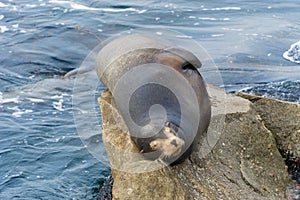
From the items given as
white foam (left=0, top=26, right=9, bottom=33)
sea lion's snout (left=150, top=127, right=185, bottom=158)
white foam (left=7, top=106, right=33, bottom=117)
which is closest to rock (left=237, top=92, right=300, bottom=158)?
sea lion's snout (left=150, top=127, right=185, bottom=158)

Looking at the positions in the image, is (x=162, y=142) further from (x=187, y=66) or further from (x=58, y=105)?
Result: (x=58, y=105)

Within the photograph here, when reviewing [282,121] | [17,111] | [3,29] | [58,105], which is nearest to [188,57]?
[282,121]

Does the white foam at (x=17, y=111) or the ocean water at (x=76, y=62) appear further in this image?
the white foam at (x=17, y=111)

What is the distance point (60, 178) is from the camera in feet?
23.5

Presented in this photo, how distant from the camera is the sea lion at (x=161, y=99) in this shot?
4.64m

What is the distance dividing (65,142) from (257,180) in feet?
12.4

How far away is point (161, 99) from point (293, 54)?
6.96 meters

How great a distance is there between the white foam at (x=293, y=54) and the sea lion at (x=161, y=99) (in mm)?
5230

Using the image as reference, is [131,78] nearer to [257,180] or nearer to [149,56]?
[149,56]

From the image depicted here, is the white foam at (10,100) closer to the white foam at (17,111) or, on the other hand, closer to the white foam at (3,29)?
the white foam at (17,111)

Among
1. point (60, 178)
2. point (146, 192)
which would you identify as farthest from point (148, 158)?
point (60, 178)

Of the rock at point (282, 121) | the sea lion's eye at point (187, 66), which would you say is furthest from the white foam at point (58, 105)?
the rock at point (282, 121)

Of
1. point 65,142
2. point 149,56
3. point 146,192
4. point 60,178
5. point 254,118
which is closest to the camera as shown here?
point 146,192

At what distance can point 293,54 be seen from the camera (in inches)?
451
